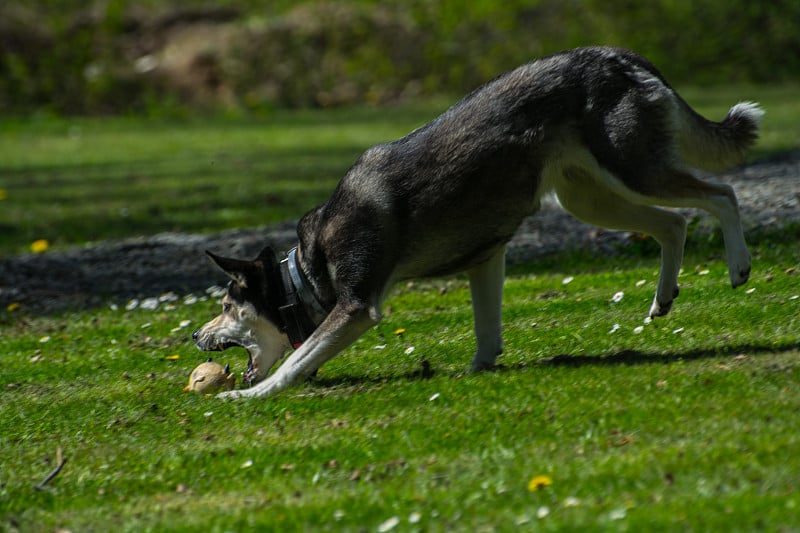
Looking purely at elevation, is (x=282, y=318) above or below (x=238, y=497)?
above

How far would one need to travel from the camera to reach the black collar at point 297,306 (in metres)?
7.06

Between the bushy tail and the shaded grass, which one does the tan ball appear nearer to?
the shaded grass

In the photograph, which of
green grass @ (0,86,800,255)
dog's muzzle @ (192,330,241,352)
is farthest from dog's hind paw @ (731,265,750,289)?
green grass @ (0,86,800,255)

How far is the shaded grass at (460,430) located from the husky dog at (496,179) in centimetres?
46

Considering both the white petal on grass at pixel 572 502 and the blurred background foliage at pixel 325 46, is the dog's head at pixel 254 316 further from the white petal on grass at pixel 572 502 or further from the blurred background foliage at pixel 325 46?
the blurred background foliage at pixel 325 46

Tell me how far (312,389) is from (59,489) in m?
1.64

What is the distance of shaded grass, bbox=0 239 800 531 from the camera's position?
189 inches

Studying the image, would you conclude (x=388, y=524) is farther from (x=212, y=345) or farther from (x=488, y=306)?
(x=212, y=345)

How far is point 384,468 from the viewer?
541cm

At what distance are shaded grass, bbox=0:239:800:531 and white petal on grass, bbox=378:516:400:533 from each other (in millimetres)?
36

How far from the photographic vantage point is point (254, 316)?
23.5ft

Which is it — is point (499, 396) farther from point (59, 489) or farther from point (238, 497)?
point (59, 489)

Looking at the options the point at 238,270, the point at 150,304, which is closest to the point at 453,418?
the point at 238,270

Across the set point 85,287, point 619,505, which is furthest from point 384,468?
point 85,287
